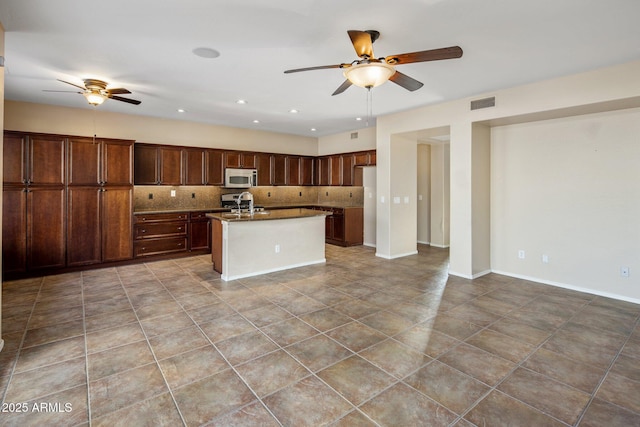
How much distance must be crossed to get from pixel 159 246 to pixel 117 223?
2.67 feet

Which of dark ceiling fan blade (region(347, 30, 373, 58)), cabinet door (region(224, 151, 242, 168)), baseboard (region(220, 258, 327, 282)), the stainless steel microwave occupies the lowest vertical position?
baseboard (region(220, 258, 327, 282))

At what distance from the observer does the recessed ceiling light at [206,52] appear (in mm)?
3180

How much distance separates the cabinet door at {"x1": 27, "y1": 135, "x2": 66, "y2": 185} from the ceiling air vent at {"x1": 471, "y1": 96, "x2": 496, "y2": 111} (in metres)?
6.39

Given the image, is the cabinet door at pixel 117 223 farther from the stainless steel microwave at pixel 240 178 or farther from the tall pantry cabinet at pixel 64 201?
the stainless steel microwave at pixel 240 178

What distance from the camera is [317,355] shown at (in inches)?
104

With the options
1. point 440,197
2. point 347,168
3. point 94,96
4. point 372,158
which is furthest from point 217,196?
point 440,197

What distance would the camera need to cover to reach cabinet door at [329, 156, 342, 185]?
7.96 meters

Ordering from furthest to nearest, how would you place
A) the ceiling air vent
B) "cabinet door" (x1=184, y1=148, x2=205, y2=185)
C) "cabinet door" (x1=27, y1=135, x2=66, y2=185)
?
"cabinet door" (x1=184, y1=148, x2=205, y2=185) < "cabinet door" (x1=27, y1=135, x2=66, y2=185) < the ceiling air vent

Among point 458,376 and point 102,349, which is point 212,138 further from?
point 458,376

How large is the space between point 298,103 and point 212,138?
276 centimetres

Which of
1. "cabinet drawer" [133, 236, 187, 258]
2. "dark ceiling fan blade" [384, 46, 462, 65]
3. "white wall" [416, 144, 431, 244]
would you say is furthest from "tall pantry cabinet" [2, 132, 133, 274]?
"white wall" [416, 144, 431, 244]

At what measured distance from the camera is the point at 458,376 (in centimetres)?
236

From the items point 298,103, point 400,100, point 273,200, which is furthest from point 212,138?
point 400,100

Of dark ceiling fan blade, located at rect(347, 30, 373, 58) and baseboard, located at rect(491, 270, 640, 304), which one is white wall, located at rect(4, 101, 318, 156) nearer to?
dark ceiling fan blade, located at rect(347, 30, 373, 58)
